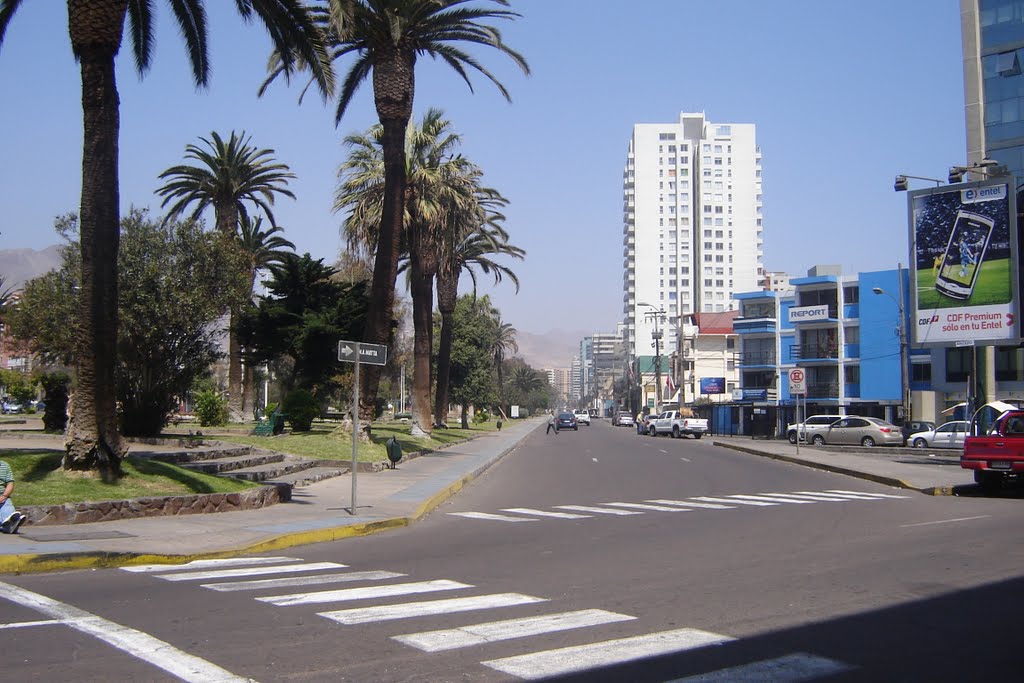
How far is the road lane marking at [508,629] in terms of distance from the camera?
7102 mm

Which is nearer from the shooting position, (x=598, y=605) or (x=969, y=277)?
(x=598, y=605)

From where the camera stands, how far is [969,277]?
33.3 meters

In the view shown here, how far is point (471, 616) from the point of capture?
8062 millimetres

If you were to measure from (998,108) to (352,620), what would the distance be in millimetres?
52668

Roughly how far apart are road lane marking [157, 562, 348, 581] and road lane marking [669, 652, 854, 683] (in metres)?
5.80

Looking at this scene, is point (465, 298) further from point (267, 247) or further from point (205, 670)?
point (205, 670)

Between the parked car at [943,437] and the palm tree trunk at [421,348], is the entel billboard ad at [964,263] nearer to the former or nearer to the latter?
the parked car at [943,437]

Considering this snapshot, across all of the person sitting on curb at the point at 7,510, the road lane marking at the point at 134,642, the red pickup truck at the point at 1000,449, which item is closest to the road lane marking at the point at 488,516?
the person sitting on curb at the point at 7,510

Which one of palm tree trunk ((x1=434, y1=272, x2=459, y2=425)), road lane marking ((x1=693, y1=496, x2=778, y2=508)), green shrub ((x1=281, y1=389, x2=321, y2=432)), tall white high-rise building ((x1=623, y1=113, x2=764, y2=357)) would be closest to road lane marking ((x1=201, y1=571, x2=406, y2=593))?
road lane marking ((x1=693, y1=496, x2=778, y2=508))

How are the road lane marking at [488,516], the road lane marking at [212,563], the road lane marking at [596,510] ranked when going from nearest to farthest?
the road lane marking at [212,563] → the road lane marking at [488,516] → the road lane marking at [596,510]

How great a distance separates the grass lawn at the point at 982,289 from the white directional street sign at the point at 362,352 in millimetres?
24955

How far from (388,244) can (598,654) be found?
909 inches

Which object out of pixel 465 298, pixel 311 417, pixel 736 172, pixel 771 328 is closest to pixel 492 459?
pixel 311 417

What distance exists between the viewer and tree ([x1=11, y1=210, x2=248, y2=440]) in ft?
84.4
